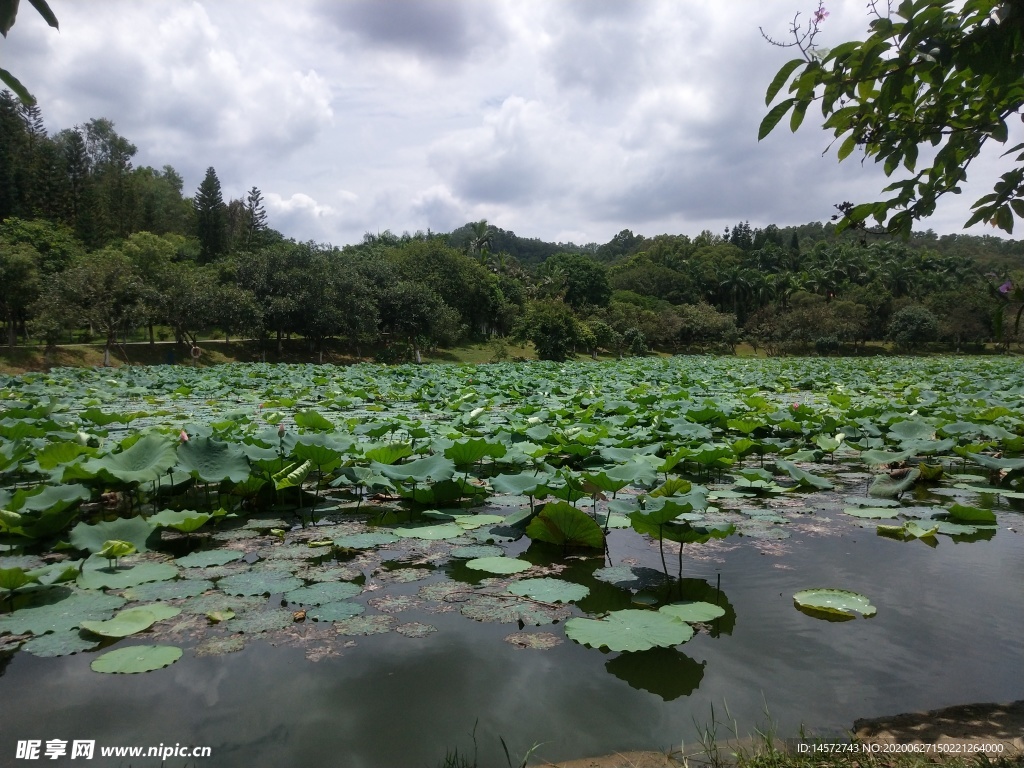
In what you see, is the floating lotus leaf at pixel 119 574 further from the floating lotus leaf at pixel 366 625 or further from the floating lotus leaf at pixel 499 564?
the floating lotus leaf at pixel 499 564

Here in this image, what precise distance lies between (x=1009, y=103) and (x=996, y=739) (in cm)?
189

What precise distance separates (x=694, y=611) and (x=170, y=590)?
1.89 m

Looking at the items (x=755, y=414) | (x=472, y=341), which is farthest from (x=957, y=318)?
(x=755, y=414)

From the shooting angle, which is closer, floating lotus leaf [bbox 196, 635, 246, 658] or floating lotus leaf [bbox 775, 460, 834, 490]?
floating lotus leaf [bbox 196, 635, 246, 658]

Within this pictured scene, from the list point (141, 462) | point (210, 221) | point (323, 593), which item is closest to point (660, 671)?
point (323, 593)

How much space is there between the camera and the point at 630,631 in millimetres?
1973

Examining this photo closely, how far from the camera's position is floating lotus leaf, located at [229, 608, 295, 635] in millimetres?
2109

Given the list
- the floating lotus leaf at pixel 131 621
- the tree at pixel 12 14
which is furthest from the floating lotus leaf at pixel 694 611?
the tree at pixel 12 14

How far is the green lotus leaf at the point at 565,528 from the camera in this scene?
9.04 ft

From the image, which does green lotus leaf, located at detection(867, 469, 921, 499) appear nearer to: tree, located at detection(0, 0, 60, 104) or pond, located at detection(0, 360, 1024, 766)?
pond, located at detection(0, 360, 1024, 766)

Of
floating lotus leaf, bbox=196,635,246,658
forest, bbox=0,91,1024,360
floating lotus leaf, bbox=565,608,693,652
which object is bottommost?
floating lotus leaf, bbox=196,635,246,658

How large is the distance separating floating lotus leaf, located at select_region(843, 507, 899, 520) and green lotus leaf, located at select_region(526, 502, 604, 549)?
60.9 inches

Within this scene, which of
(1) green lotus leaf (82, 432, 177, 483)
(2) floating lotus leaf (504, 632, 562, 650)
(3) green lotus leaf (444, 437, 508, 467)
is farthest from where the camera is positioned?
(3) green lotus leaf (444, 437, 508, 467)

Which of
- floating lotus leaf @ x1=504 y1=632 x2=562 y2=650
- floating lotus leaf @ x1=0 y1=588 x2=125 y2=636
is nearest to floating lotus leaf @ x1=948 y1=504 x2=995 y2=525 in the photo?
floating lotus leaf @ x1=504 y1=632 x2=562 y2=650
